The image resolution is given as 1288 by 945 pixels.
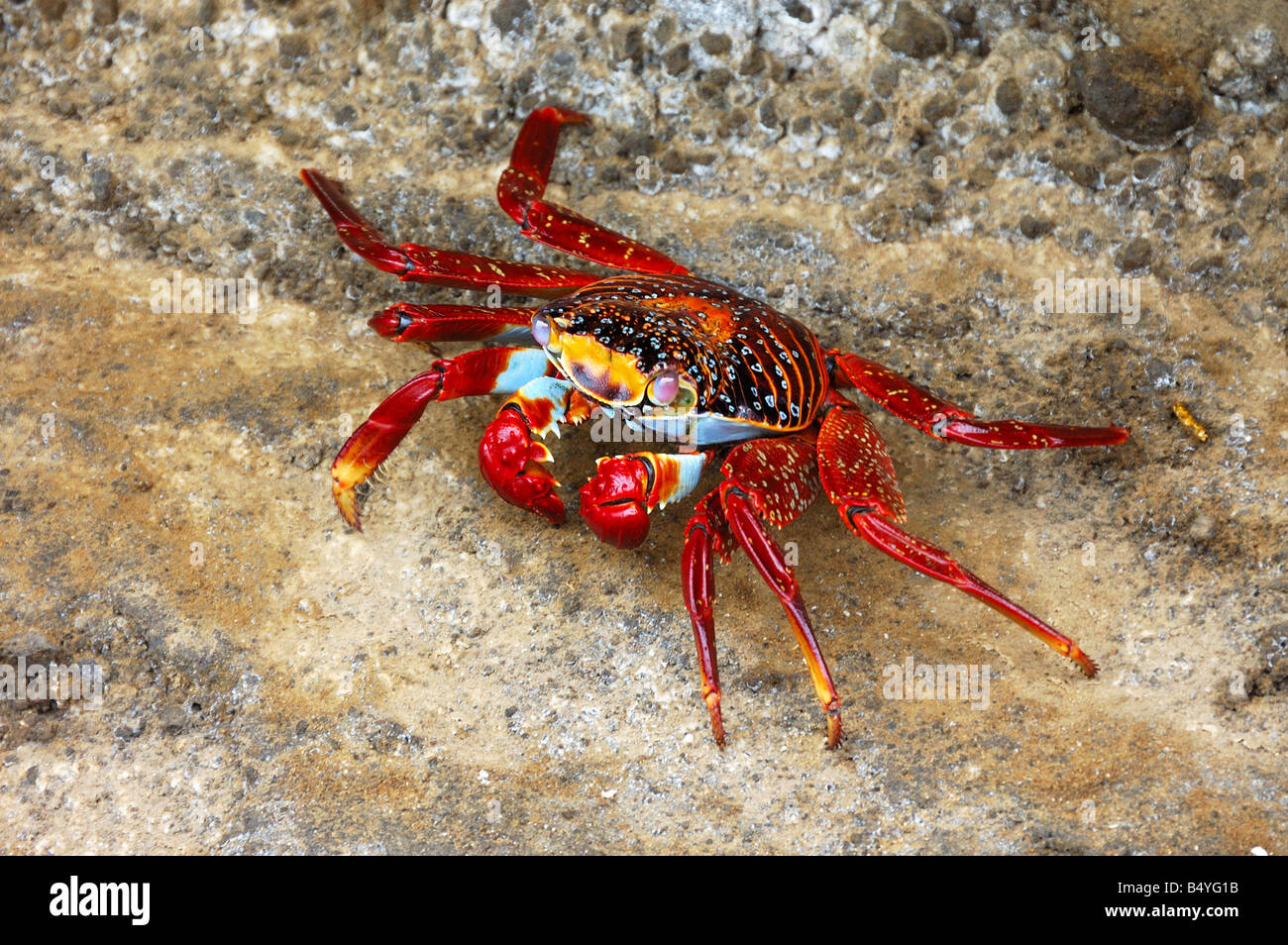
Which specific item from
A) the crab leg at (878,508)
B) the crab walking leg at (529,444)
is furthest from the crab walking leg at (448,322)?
the crab leg at (878,508)

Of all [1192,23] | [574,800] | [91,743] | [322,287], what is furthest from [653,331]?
[1192,23]

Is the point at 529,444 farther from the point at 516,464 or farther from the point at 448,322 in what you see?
the point at 448,322

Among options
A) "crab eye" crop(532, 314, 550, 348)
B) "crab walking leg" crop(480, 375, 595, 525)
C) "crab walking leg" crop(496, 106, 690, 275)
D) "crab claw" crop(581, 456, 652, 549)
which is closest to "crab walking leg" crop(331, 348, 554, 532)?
"crab walking leg" crop(480, 375, 595, 525)

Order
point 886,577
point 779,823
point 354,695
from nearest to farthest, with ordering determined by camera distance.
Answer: point 779,823 < point 354,695 < point 886,577

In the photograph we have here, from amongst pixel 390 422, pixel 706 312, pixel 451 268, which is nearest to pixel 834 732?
pixel 706 312

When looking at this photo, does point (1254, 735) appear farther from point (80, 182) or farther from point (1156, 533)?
point (80, 182)
